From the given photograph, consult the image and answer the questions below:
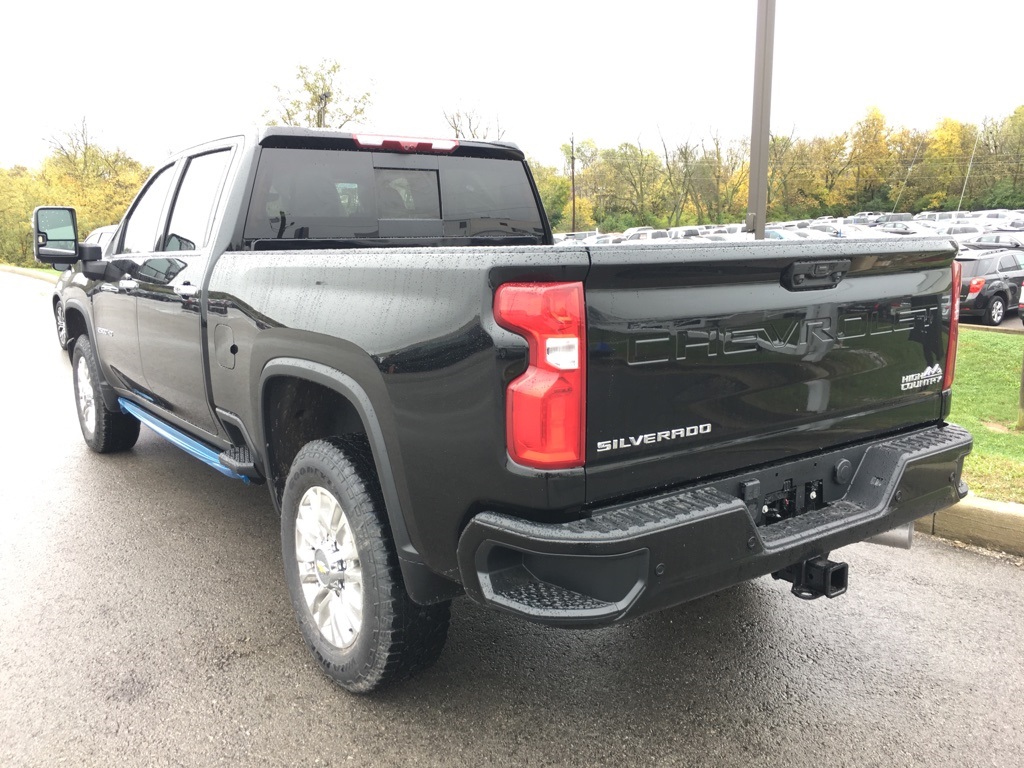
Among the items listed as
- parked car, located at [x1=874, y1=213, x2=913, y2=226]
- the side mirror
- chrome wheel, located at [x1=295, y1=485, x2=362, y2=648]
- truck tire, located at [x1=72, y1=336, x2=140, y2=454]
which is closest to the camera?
chrome wheel, located at [x1=295, y1=485, x2=362, y2=648]

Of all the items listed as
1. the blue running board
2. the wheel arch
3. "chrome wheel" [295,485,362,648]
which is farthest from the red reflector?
"chrome wheel" [295,485,362,648]

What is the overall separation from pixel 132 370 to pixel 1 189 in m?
49.2

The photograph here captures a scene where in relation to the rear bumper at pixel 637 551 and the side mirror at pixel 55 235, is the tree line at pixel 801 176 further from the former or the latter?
the rear bumper at pixel 637 551

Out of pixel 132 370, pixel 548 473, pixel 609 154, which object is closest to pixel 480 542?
pixel 548 473

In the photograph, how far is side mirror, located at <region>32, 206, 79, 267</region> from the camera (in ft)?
16.5

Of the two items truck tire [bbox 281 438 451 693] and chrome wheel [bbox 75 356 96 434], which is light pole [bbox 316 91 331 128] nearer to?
chrome wheel [bbox 75 356 96 434]

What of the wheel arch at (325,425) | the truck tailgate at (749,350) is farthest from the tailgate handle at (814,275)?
the wheel arch at (325,425)

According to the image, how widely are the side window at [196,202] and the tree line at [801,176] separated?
2034 inches

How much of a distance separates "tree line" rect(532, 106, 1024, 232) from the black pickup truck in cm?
5607

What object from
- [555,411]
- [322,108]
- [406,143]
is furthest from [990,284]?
[322,108]

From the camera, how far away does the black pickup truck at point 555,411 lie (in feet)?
7.08

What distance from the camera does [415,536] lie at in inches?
97.8

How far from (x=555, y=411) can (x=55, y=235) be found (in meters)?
4.33

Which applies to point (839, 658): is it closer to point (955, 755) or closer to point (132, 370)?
point (955, 755)
